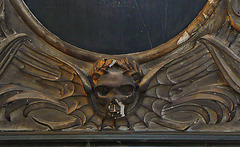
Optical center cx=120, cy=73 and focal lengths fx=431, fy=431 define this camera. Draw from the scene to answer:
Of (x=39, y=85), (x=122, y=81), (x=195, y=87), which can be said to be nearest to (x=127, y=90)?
(x=122, y=81)

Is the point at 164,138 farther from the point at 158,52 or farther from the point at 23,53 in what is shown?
the point at 23,53

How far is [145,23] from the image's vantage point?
3131mm

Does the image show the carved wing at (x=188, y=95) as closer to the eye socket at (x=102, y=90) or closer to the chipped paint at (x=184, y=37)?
the chipped paint at (x=184, y=37)

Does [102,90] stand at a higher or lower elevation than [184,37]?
lower

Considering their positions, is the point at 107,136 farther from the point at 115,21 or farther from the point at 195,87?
the point at 115,21

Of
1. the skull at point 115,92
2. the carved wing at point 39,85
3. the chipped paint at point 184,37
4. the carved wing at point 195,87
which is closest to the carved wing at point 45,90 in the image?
the carved wing at point 39,85

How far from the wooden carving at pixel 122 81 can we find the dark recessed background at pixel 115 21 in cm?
6

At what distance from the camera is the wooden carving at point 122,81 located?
295 centimetres

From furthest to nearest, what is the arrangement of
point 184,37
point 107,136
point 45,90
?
point 184,37, point 45,90, point 107,136

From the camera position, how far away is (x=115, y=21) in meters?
3.13

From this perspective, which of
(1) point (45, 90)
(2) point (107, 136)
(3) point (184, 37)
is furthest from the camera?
(3) point (184, 37)

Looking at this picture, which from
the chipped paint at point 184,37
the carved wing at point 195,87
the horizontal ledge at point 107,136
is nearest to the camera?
the horizontal ledge at point 107,136

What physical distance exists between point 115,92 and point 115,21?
1.79 ft

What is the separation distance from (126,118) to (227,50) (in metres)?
0.87
